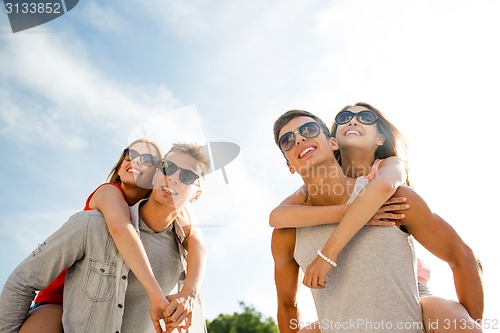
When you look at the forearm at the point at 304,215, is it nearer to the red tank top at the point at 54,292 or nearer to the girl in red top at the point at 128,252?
the girl in red top at the point at 128,252

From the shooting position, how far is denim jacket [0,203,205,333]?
3.68m

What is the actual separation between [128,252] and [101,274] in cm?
35

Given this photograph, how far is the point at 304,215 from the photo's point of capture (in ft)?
11.0

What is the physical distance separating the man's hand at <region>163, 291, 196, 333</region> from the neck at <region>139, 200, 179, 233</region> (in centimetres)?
70

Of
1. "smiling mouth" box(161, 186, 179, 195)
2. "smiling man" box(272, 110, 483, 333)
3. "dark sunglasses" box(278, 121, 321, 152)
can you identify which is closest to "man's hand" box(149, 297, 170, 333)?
"smiling man" box(272, 110, 483, 333)

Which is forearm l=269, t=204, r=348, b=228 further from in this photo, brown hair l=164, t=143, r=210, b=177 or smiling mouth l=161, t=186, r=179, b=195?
brown hair l=164, t=143, r=210, b=177

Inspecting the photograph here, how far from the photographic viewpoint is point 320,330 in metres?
3.19

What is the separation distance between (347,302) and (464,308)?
0.77 m

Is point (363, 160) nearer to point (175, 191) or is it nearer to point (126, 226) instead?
point (175, 191)

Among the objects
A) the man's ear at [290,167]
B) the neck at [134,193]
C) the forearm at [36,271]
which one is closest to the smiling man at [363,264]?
the man's ear at [290,167]

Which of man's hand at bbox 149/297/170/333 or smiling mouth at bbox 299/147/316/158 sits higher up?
smiling mouth at bbox 299/147/316/158

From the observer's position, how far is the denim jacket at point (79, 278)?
3.68 m

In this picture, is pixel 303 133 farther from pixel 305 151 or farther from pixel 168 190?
pixel 168 190

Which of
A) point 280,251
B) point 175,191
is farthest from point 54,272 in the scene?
point 280,251
